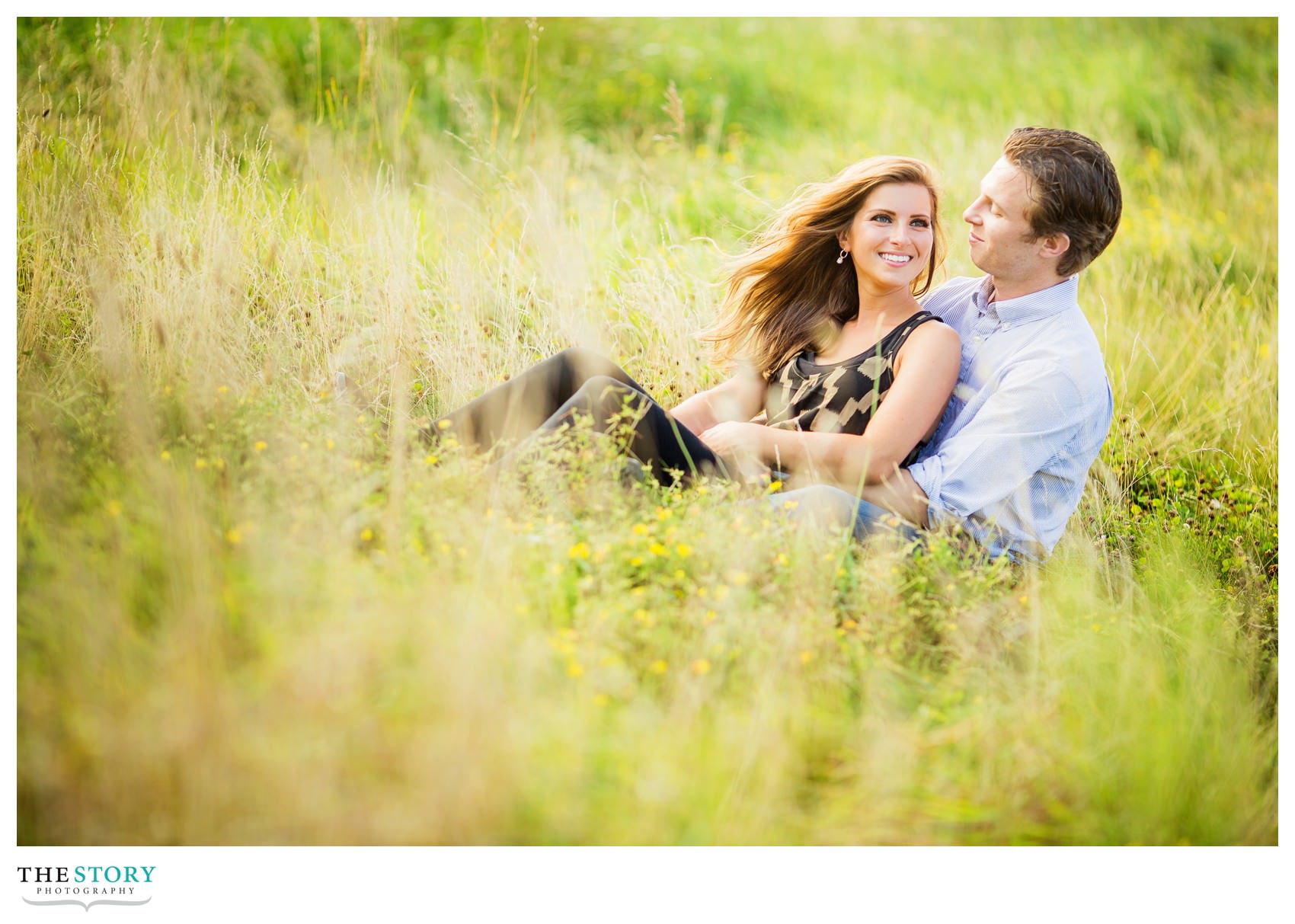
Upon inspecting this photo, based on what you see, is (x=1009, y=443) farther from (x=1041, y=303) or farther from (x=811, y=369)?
(x=811, y=369)

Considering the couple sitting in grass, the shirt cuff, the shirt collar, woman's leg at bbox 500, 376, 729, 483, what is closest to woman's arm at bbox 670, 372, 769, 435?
the couple sitting in grass

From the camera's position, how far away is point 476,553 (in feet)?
8.20

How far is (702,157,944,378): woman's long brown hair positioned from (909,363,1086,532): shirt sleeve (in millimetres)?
570

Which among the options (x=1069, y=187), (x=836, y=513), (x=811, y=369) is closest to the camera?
(x=836, y=513)

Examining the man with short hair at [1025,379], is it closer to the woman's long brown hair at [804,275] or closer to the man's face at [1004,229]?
the man's face at [1004,229]

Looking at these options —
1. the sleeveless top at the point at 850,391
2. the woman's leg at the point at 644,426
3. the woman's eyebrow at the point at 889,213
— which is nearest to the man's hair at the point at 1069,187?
the woman's eyebrow at the point at 889,213

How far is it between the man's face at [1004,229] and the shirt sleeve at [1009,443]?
342 millimetres

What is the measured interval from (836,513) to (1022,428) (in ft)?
1.98

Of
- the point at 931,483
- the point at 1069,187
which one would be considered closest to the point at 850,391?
the point at 931,483

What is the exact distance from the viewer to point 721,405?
3373 mm

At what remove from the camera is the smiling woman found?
285 centimetres

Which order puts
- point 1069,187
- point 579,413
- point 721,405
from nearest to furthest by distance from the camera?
point 579,413, point 1069,187, point 721,405

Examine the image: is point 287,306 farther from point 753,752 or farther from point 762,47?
point 762,47

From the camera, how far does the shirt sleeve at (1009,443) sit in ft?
9.22
